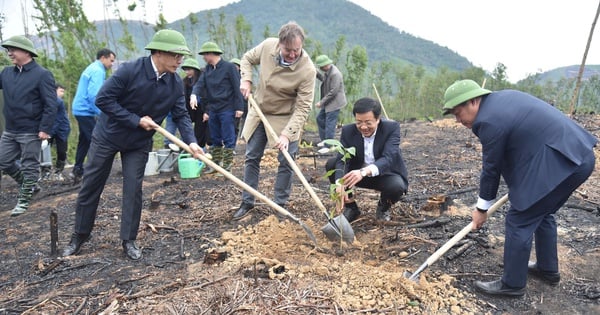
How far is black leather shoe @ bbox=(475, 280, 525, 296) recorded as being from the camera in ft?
9.16

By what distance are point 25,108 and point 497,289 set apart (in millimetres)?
5205

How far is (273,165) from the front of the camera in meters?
7.37

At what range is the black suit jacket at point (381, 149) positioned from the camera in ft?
12.5

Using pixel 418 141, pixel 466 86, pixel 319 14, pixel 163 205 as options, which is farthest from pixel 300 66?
pixel 319 14

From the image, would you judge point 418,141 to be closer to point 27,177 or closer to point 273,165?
point 273,165

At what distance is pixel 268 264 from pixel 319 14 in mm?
119661

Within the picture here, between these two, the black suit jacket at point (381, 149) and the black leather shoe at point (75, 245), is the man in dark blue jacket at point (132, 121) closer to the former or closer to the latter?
the black leather shoe at point (75, 245)

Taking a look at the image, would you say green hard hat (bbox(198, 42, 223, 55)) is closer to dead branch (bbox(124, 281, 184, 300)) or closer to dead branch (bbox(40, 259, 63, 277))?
dead branch (bbox(40, 259, 63, 277))

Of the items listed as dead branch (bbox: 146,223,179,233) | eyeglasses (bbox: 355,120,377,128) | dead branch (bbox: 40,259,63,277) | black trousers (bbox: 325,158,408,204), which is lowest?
dead branch (bbox: 146,223,179,233)

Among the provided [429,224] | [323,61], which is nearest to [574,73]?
[323,61]

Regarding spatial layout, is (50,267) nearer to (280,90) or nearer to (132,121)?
(132,121)

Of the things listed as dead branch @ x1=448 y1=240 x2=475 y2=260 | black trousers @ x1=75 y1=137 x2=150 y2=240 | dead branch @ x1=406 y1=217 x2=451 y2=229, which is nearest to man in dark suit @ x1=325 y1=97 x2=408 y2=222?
dead branch @ x1=406 y1=217 x2=451 y2=229

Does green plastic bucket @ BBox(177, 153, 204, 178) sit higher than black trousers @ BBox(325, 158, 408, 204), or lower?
lower

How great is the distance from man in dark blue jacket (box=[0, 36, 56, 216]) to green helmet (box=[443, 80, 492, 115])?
448 centimetres
